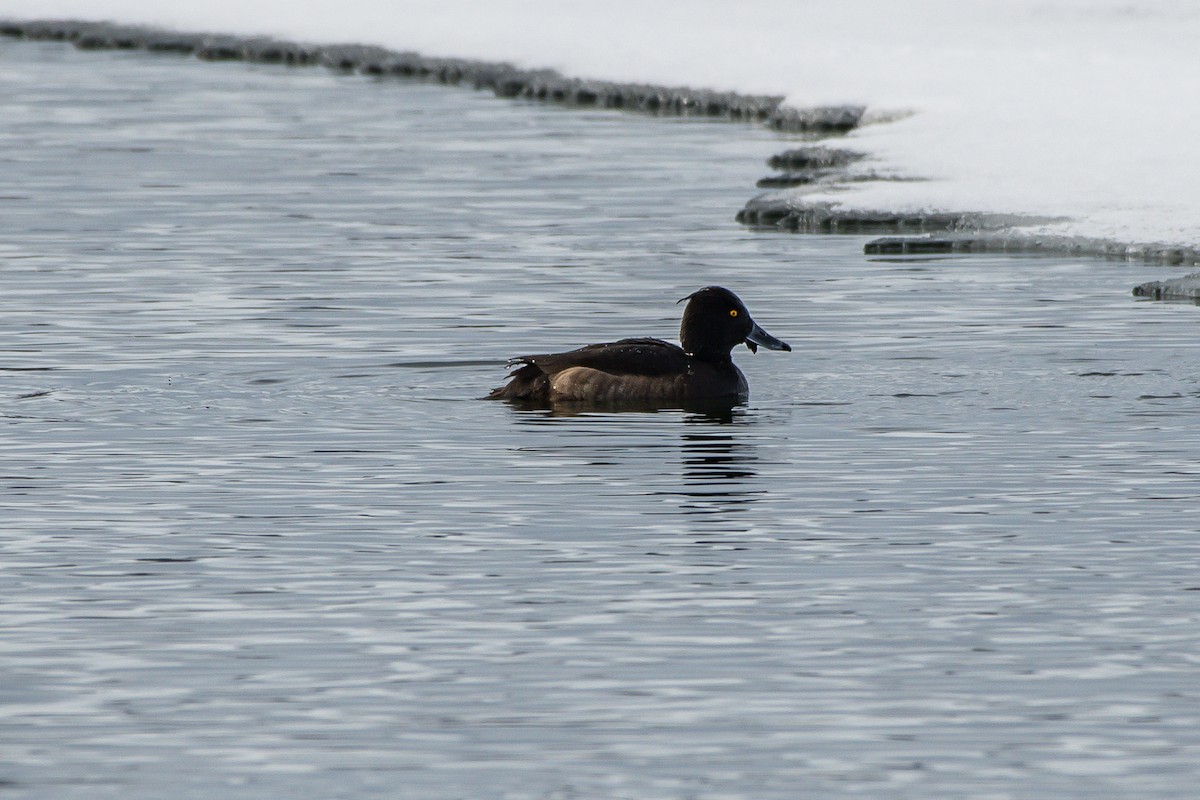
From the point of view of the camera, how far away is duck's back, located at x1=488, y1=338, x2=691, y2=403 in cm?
1355

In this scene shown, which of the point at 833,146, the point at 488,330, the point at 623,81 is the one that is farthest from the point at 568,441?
the point at 623,81

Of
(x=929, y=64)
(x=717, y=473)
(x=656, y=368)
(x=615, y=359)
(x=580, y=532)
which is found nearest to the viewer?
(x=580, y=532)

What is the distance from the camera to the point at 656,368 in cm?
1370

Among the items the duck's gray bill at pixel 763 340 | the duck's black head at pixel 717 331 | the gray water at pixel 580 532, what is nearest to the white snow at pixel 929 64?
the gray water at pixel 580 532

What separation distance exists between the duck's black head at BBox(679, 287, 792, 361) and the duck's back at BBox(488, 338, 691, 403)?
504mm

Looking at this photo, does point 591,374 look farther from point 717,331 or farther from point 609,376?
point 717,331

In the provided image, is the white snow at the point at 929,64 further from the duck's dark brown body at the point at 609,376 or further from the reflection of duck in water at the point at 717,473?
the reflection of duck in water at the point at 717,473

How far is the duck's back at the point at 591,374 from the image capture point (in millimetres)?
13555

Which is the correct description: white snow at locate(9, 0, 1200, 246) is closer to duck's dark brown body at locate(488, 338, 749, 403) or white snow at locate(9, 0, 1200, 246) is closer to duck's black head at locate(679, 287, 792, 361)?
duck's black head at locate(679, 287, 792, 361)

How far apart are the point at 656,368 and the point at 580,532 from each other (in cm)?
390

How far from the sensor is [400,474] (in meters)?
11.2

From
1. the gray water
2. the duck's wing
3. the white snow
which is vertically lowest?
the gray water

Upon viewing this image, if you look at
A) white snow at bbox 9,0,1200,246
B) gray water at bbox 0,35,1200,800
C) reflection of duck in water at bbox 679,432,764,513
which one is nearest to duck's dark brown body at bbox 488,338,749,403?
gray water at bbox 0,35,1200,800

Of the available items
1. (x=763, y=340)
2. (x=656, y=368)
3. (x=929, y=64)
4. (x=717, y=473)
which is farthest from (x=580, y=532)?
(x=929, y=64)
